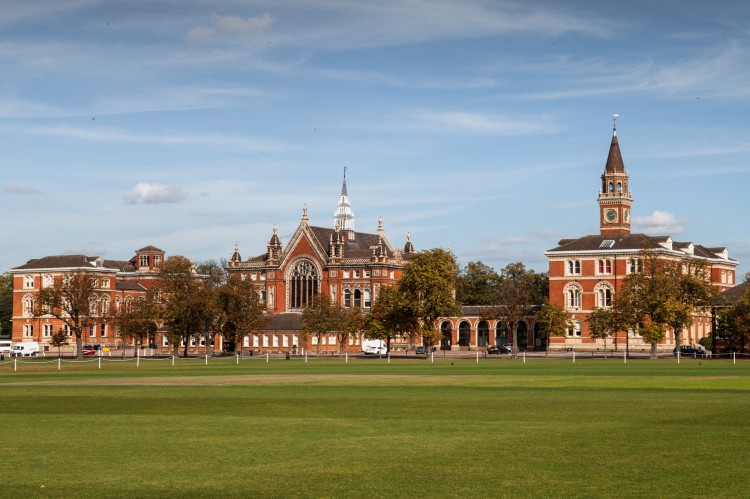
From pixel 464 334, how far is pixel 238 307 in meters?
48.1

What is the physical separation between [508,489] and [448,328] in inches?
6276

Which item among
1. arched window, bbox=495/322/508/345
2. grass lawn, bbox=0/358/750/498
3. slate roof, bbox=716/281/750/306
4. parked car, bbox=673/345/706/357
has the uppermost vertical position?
slate roof, bbox=716/281/750/306

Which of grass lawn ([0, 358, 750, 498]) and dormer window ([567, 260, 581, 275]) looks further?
dormer window ([567, 260, 581, 275])

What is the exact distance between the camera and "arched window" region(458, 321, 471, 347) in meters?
179

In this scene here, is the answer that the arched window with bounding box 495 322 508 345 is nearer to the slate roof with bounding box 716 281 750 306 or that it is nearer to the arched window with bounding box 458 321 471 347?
the arched window with bounding box 458 321 471 347

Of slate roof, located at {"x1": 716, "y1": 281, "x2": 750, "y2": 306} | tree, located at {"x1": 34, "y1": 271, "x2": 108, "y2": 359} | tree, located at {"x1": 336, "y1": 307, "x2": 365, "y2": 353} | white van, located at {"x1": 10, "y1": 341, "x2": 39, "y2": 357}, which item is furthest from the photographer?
white van, located at {"x1": 10, "y1": 341, "x2": 39, "y2": 357}

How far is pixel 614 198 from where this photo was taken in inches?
6816

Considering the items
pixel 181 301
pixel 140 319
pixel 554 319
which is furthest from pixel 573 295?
pixel 140 319

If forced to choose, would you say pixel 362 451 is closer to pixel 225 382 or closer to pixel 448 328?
pixel 225 382

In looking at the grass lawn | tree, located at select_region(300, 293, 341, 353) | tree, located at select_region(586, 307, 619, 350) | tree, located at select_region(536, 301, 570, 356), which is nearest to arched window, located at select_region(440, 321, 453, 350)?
tree, located at select_region(300, 293, 341, 353)

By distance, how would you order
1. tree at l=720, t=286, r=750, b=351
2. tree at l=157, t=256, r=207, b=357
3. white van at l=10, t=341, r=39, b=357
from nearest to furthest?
tree at l=720, t=286, r=750, b=351, tree at l=157, t=256, r=207, b=357, white van at l=10, t=341, r=39, b=357

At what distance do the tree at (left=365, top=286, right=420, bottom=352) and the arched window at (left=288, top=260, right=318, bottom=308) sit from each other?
49.2m

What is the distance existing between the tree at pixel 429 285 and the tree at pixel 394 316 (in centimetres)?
56

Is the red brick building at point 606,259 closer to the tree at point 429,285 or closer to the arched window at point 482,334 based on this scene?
the arched window at point 482,334
